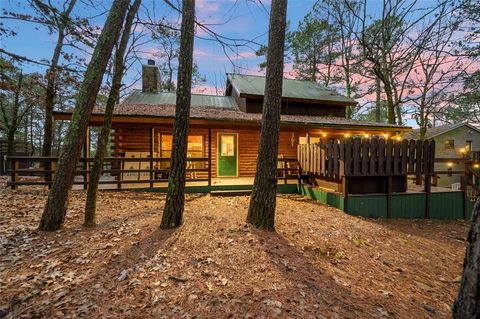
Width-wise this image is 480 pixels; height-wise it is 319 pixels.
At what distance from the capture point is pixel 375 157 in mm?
6930

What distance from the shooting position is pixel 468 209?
8047 mm

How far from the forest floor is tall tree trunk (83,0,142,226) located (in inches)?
17.7

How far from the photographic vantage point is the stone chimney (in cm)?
1568

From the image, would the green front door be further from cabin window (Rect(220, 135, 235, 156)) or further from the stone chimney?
the stone chimney

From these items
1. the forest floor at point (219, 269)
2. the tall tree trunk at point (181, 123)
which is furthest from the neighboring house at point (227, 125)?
the forest floor at point (219, 269)

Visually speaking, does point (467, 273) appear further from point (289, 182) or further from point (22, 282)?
point (289, 182)

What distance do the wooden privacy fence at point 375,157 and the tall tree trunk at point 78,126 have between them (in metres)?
6.23

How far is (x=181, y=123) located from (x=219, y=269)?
263cm

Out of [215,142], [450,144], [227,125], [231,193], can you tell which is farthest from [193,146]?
[450,144]

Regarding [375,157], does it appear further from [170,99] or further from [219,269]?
[170,99]

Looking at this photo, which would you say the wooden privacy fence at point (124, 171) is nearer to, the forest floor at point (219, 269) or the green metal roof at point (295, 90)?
the forest floor at point (219, 269)

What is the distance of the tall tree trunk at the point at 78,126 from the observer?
14.8ft

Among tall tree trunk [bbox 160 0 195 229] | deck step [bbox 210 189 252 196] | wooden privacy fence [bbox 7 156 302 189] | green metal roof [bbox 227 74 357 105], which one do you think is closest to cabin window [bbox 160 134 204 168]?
wooden privacy fence [bbox 7 156 302 189]

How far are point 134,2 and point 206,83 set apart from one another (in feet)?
67.8
